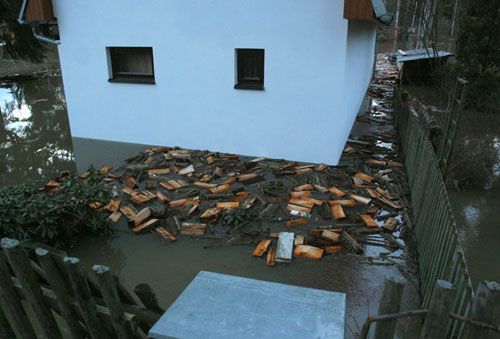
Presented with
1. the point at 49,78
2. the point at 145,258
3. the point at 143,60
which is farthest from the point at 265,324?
the point at 49,78

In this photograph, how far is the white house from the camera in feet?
22.9

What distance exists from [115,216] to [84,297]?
3581 millimetres

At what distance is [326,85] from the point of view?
709 centimetres

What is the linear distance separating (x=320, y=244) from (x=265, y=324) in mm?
3538

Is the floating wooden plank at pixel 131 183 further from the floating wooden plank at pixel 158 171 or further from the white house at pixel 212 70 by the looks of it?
the white house at pixel 212 70

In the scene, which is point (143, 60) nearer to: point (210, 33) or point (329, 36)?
point (210, 33)

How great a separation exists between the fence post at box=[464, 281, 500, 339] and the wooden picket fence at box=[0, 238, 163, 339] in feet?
5.49

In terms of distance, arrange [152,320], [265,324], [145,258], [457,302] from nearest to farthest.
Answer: [265,324] → [152,320] → [457,302] → [145,258]

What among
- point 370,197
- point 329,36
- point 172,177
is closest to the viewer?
point 370,197

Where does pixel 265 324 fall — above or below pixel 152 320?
above

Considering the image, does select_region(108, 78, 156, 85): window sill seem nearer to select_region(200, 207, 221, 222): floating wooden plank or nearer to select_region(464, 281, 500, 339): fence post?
select_region(200, 207, 221, 222): floating wooden plank

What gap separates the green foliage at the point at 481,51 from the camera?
12.0 metres

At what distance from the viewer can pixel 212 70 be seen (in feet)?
25.5

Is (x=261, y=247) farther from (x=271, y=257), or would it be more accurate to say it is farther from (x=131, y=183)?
(x=131, y=183)
